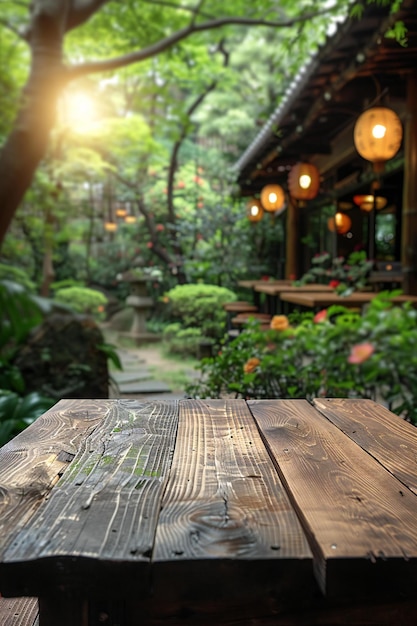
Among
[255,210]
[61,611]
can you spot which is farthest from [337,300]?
[255,210]

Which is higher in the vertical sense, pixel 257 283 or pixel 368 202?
pixel 368 202

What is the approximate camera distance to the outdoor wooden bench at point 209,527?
97cm

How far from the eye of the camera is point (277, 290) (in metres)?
6.36

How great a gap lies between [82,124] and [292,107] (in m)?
7.36

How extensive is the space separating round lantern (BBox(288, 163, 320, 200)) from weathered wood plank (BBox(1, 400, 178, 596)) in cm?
588

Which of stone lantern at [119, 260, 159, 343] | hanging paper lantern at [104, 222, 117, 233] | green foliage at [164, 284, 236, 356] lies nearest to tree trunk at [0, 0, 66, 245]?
green foliage at [164, 284, 236, 356]

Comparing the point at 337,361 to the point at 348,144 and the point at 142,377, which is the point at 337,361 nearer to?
the point at 348,144

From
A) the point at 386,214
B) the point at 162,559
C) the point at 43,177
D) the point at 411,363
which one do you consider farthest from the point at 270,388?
the point at 43,177

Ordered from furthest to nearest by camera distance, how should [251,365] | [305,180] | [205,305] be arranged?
[205,305] → [305,180] → [251,365]

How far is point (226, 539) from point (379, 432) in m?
0.90

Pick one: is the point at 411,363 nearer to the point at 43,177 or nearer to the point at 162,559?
the point at 162,559

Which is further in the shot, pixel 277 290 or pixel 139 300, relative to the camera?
pixel 139 300

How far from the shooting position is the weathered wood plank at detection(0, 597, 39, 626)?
1525 millimetres

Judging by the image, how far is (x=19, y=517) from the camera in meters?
1.12
